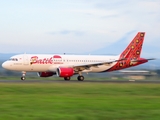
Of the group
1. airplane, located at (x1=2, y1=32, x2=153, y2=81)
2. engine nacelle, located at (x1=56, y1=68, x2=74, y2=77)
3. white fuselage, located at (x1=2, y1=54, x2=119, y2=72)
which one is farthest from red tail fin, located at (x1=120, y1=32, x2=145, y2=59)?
engine nacelle, located at (x1=56, y1=68, x2=74, y2=77)

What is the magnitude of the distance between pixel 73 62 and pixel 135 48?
27.4ft

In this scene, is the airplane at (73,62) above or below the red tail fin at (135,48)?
below

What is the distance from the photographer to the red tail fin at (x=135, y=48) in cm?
5241

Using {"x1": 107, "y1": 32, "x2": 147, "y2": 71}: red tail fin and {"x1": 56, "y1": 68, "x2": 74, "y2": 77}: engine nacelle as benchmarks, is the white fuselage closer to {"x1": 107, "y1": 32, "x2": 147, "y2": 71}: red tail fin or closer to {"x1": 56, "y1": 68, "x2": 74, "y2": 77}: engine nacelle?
{"x1": 56, "y1": 68, "x2": 74, "y2": 77}: engine nacelle

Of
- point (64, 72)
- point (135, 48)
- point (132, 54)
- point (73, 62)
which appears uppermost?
point (135, 48)

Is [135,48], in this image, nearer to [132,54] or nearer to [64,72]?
[132,54]

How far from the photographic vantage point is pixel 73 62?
162 ft

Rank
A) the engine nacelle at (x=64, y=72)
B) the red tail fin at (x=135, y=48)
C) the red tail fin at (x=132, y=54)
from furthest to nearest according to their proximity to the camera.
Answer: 1. the red tail fin at (x=135, y=48)
2. the red tail fin at (x=132, y=54)
3. the engine nacelle at (x=64, y=72)

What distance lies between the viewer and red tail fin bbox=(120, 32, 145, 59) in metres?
52.4

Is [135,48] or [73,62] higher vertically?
[135,48]

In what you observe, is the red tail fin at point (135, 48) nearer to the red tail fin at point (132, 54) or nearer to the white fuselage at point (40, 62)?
the red tail fin at point (132, 54)

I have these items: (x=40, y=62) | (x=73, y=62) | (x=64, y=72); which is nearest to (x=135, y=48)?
(x=73, y=62)

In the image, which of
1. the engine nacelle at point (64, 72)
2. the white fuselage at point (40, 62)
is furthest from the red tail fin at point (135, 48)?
the engine nacelle at point (64, 72)

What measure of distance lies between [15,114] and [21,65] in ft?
105
